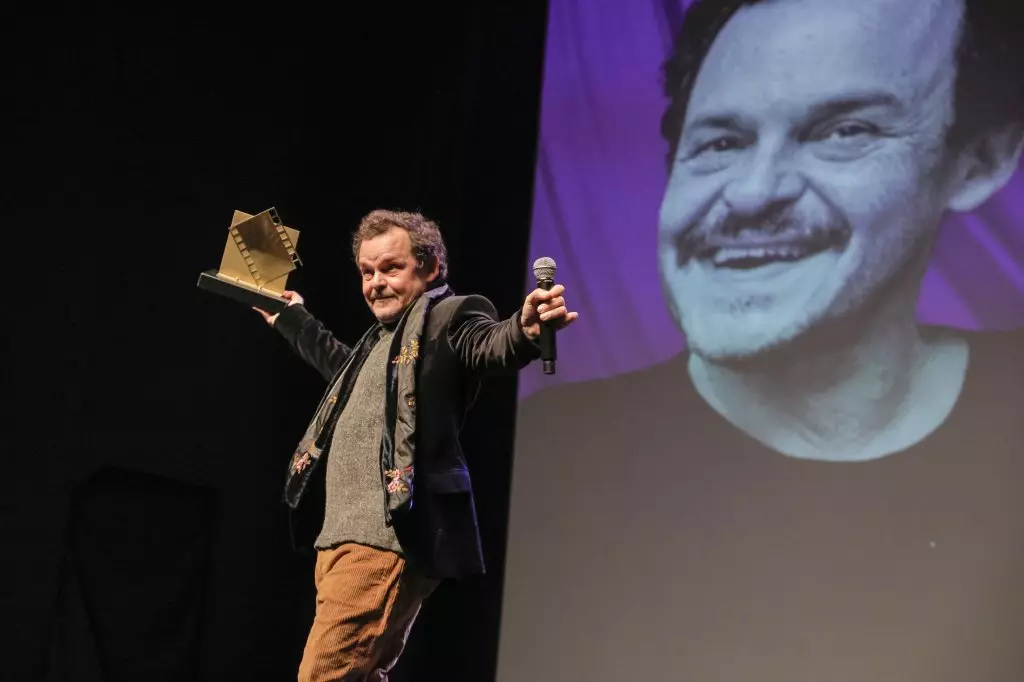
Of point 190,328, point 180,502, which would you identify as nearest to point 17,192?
point 190,328

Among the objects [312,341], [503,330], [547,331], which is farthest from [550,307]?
[312,341]

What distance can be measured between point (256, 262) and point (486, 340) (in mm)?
737

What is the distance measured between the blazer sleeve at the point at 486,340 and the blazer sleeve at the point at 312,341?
471 mm

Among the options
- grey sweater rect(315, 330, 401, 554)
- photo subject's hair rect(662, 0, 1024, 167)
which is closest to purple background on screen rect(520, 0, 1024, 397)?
photo subject's hair rect(662, 0, 1024, 167)

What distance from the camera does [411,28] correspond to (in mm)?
3404

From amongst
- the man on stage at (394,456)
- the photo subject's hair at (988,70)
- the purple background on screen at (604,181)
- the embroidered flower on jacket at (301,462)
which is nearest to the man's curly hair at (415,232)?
the man on stage at (394,456)

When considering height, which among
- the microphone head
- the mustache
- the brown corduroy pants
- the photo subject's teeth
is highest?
the mustache

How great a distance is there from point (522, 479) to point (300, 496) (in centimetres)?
111

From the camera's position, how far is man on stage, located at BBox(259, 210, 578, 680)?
1576mm

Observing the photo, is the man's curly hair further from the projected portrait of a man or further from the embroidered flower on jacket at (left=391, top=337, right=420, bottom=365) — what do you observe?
the projected portrait of a man

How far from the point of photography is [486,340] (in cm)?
162

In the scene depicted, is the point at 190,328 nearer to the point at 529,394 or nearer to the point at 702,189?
the point at 529,394

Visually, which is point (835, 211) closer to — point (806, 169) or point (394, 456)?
point (806, 169)

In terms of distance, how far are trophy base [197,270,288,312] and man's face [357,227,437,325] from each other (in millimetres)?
333
